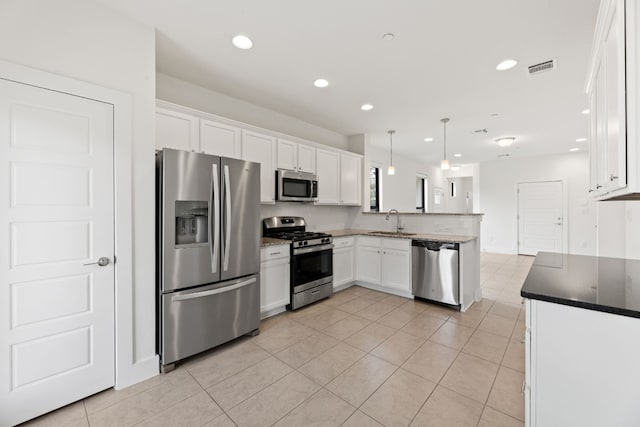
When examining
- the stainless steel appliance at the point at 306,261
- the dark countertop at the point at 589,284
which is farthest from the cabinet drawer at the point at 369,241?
the dark countertop at the point at 589,284

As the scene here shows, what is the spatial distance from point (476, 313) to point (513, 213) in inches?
218

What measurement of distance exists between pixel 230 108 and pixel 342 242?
251cm

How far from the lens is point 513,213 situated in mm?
7535

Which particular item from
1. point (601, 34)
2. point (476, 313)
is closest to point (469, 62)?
point (601, 34)

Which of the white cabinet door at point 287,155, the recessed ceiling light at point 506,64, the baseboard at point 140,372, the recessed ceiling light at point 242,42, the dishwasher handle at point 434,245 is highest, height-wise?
the recessed ceiling light at point 242,42

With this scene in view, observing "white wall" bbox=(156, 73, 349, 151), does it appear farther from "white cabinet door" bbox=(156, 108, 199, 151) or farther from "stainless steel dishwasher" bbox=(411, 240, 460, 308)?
"stainless steel dishwasher" bbox=(411, 240, 460, 308)

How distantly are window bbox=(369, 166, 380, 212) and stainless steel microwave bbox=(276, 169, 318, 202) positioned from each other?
254cm

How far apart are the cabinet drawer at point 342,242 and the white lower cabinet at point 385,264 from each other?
0.54ft

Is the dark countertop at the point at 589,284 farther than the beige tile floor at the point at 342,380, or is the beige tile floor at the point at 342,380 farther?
the beige tile floor at the point at 342,380

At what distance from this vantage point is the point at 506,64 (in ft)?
8.93

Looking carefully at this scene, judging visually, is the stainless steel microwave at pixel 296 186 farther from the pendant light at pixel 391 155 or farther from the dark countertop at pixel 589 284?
the dark countertop at pixel 589 284

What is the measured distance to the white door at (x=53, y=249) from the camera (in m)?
1.62

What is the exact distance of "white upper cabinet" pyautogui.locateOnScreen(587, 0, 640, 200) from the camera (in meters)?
1.05

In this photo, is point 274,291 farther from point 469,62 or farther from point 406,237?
point 469,62
